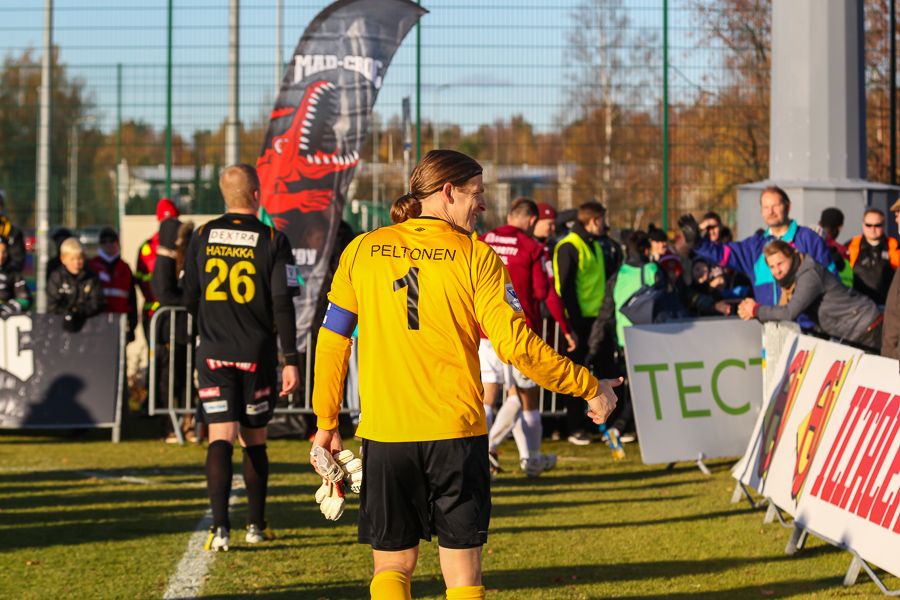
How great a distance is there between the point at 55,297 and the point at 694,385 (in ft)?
20.4

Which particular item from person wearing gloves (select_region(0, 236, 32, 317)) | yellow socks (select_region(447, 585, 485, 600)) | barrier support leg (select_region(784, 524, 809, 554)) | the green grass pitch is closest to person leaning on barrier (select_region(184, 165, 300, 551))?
the green grass pitch

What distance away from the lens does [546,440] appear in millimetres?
10250

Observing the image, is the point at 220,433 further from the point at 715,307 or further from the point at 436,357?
the point at 715,307

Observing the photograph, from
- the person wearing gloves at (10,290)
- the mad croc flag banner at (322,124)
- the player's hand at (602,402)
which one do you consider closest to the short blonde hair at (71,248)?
the person wearing gloves at (10,290)

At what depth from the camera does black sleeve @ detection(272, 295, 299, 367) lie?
563 centimetres

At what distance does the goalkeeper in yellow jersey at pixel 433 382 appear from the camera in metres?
3.24

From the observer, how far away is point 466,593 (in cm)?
323

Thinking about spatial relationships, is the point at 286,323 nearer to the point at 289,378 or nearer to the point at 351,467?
the point at 289,378

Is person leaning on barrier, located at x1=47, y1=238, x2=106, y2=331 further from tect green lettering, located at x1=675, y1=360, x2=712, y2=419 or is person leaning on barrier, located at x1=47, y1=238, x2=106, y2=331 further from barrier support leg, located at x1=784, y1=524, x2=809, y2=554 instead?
barrier support leg, located at x1=784, y1=524, x2=809, y2=554

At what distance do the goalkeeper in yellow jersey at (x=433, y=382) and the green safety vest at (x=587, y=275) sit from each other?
243 inches

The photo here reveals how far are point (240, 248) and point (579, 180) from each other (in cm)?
705

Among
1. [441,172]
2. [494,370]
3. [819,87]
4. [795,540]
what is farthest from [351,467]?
[819,87]

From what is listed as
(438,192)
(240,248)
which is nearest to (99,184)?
(240,248)

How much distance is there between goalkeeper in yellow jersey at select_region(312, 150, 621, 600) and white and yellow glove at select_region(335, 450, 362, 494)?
0.48 feet
